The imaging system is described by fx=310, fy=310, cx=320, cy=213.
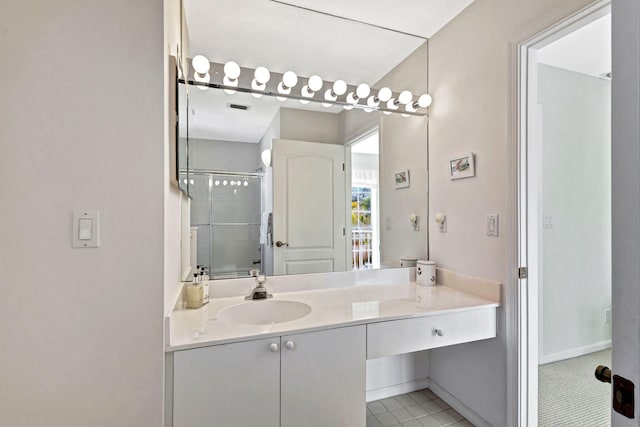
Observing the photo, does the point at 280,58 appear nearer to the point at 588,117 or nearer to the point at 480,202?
the point at 480,202

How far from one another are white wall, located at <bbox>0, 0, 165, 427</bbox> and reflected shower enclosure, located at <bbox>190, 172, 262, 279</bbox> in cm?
70

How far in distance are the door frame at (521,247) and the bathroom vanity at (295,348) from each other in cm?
13

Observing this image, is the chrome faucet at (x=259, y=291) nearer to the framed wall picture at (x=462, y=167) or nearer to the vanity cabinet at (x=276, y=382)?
the vanity cabinet at (x=276, y=382)

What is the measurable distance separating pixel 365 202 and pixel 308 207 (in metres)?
0.40

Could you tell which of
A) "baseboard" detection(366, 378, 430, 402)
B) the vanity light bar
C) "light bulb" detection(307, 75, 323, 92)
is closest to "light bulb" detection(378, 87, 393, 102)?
the vanity light bar

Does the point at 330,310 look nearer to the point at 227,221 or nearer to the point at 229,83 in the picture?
the point at 227,221

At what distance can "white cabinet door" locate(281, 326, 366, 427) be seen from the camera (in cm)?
121

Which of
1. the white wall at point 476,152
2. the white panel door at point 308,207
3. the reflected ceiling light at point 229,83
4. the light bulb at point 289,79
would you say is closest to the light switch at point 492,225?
the white wall at point 476,152

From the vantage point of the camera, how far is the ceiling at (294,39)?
1.73 metres

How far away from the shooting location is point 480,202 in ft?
5.62

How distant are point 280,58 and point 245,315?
1489 mm

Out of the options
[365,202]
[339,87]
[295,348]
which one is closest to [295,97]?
[339,87]

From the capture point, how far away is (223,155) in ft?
5.67

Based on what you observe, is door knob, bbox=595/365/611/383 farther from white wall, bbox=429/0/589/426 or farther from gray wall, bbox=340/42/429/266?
gray wall, bbox=340/42/429/266
